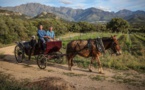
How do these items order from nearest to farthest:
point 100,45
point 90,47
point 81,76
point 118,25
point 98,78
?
1. point 98,78
2. point 81,76
3. point 100,45
4. point 90,47
5. point 118,25

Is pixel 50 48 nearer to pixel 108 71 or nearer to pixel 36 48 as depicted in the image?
pixel 36 48

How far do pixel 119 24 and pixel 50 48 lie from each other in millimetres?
72524

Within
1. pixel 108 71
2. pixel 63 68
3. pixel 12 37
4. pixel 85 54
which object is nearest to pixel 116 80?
pixel 108 71

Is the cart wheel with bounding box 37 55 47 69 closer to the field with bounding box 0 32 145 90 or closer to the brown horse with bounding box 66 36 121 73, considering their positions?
the field with bounding box 0 32 145 90

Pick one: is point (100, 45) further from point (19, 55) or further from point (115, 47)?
point (19, 55)

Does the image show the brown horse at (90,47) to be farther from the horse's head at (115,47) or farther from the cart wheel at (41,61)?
the cart wheel at (41,61)

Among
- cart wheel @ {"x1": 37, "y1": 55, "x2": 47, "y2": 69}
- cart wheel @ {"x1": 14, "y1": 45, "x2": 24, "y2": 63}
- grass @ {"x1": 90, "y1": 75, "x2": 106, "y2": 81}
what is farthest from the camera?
cart wheel @ {"x1": 14, "y1": 45, "x2": 24, "y2": 63}

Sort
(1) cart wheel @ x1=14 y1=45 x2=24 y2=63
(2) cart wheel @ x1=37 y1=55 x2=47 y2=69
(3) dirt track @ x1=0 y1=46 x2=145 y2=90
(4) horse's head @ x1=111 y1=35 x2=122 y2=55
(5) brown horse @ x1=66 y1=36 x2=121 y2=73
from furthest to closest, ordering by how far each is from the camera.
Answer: (1) cart wheel @ x1=14 y1=45 x2=24 y2=63
(2) cart wheel @ x1=37 y1=55 x2=47 y2=69
(5) brown horse @ x1=66 y1=36 x2=121 y2=73
(4) horse's head @ x1=111 y1=35 x2=122 y2=55
(3) dirt track @ x1=0 y1=46 x2=145 y2=90

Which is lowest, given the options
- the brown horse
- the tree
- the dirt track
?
the tree

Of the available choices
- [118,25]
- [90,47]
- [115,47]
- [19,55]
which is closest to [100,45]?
[90,47]

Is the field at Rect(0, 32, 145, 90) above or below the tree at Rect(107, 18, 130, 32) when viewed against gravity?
above

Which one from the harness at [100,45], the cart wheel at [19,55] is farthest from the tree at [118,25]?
the harness at [100,45]

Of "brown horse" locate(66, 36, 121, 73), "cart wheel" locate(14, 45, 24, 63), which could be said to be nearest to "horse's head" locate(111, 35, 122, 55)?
"brown horse" locate(66, 36, 121, 73)

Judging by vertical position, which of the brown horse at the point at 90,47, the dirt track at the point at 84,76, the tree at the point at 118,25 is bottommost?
the tree at the point at 118,25
